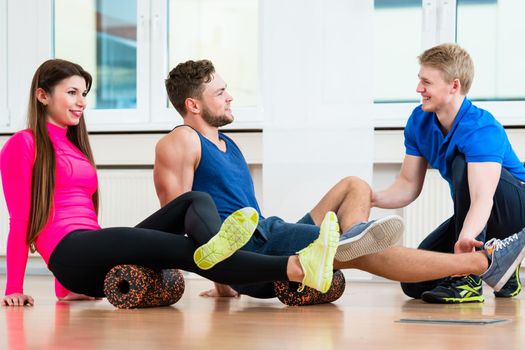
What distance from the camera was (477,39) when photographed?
Answer: 14.4ft

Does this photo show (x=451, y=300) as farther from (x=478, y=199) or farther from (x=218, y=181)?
(x=218, y=181)

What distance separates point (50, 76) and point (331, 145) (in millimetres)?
1679

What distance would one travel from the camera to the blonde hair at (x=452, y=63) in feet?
9.31

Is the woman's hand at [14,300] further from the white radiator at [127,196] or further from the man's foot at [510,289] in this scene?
the white radiator at [127,196]

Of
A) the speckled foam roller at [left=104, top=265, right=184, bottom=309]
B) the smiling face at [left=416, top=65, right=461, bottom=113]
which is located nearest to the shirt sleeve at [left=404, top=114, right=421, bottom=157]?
the smiling face at [left=416, top=65, right=461, bottom=113]

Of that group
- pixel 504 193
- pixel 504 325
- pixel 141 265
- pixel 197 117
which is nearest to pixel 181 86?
pixel 197 117

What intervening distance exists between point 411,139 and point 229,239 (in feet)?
3.32

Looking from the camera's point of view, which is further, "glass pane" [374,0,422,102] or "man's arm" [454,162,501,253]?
"glass pane" [374,0,422,102]

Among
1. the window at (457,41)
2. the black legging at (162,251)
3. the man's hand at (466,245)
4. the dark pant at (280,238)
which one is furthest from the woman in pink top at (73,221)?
the window at (457,41)

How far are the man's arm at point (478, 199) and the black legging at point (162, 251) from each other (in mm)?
643

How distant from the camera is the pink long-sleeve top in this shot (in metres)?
2.62

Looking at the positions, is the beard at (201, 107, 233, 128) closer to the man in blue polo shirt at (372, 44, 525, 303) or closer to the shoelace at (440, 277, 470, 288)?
the man in blue polo shirt at (372, 44, 525, 303)

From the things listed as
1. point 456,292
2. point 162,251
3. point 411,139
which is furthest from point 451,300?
point 162,251

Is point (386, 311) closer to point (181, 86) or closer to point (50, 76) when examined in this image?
point (181, 86)
